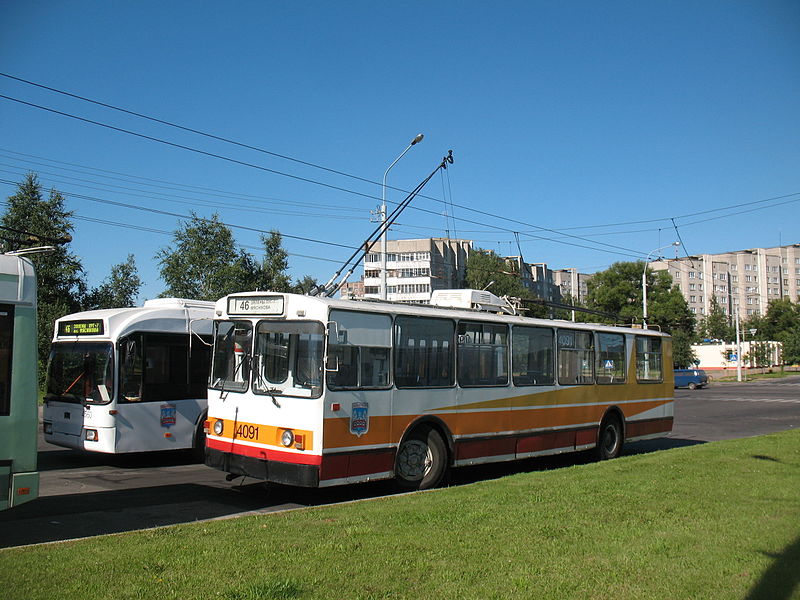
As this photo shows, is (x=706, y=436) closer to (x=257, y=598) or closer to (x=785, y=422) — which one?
(x=785, y=422)

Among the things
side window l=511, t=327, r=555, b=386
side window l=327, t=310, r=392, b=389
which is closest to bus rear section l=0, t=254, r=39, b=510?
side window l=327, t=310, r=392, b=389

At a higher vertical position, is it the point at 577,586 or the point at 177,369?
the point at 177,369

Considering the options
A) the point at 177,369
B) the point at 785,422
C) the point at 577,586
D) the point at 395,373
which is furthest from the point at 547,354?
the point at 785,422

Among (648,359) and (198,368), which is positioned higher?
(648,359)

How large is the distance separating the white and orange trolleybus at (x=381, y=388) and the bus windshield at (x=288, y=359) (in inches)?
0.6

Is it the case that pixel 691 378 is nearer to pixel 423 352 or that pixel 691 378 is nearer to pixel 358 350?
pixel 423 352

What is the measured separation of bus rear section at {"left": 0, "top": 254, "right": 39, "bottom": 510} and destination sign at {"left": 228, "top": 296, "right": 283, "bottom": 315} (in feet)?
10.9

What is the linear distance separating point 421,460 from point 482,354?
221 cm

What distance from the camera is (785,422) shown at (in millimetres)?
24875

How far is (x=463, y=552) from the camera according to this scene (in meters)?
6.21

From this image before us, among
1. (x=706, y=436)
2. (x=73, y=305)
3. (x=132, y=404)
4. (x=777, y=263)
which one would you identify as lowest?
(x=706, y=436)

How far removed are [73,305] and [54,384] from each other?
20398mm

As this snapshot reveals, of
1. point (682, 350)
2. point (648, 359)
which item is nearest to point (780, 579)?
point (648, 359)

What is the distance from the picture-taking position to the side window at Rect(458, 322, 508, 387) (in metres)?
11.9
